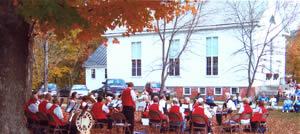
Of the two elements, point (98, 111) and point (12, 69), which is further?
point (98, 111)

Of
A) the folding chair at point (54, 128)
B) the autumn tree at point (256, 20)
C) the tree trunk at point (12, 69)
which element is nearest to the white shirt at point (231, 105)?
the folding chair at point (54, 128)

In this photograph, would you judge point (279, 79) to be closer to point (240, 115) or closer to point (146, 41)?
point (146, 41)

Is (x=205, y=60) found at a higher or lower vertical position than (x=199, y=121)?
higher

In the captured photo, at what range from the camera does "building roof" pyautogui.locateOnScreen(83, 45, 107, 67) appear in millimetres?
37547

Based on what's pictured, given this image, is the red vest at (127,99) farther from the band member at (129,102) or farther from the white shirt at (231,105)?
the white shirt at (231,105)

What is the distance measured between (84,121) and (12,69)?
2061 mm

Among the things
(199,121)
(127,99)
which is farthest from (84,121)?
(199,121)

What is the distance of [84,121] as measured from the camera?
319 inches

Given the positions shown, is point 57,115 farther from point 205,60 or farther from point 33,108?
point 205,60

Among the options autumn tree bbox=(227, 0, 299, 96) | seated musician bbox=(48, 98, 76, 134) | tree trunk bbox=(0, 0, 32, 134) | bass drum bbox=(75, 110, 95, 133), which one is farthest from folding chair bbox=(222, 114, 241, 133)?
autumn tree bbox=(227, 0, 299, 96)

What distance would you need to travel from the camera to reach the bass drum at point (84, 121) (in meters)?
7.98

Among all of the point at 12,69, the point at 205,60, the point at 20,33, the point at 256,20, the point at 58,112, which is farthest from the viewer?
the point at 205,60

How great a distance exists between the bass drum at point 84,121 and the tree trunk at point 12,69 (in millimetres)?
1352

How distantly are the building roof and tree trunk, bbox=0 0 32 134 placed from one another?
28.9m
